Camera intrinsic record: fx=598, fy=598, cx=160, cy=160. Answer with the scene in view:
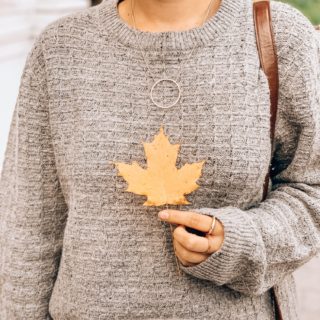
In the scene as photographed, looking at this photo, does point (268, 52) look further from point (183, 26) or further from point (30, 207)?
point (30, 207)

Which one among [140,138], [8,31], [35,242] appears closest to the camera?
[140,138]

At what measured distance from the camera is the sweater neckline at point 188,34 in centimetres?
145

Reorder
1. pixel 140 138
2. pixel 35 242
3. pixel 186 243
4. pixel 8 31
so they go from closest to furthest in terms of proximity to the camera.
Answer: pixel 186 243
pixel 140 138
pixel 35 242
pixel 8 31

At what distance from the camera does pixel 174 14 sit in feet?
4.97

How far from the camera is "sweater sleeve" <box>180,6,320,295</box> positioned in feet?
4.47

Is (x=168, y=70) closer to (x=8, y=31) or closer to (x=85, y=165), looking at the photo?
(x=85, y=165)

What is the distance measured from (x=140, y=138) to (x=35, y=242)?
1.51ft

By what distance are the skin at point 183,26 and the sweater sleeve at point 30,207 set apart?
28 centimetres

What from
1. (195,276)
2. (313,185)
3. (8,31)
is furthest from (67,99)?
(8,31)

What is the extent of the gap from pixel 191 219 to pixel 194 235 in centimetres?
4

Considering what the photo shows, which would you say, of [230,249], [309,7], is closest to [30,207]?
[230,249]

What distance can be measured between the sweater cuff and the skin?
0.06 feet

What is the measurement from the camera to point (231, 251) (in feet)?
4.39

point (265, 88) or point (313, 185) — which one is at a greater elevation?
point (265, 88)
